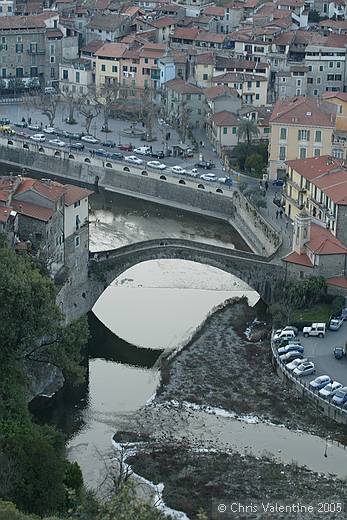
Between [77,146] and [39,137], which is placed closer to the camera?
[77,146]

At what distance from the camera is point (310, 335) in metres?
38.0

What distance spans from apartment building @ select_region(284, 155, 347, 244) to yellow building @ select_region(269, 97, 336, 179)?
137 inches

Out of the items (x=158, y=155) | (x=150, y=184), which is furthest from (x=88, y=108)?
(x=150, y=184)

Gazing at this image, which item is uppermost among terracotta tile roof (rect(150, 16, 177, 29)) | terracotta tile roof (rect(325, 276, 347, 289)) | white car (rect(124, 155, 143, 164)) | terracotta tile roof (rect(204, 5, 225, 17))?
terracotta tile roof (rect(204, 5, 225, 17))

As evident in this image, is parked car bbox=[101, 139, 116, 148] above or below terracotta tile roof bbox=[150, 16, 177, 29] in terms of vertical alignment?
below

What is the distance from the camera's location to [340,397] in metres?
33.8

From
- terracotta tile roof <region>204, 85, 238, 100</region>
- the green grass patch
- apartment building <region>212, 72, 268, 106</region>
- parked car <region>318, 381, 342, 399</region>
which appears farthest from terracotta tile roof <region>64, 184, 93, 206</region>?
apartment building <region>212, 72, 268, 106</region>

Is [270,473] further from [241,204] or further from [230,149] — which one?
[230,149]

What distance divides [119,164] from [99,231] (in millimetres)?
6671

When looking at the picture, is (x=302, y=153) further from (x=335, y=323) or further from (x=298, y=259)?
(x=335, y=323)

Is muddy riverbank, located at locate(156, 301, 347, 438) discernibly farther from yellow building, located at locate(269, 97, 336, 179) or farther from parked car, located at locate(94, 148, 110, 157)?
parked car, located at locate(94, 148, 110, 157)

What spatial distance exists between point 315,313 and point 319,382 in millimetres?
5075

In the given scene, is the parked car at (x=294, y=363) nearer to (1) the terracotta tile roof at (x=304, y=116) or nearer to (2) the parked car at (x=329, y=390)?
(2) the parked car at (x=329, y=390)

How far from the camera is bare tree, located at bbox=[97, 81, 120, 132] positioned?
65938 mm
